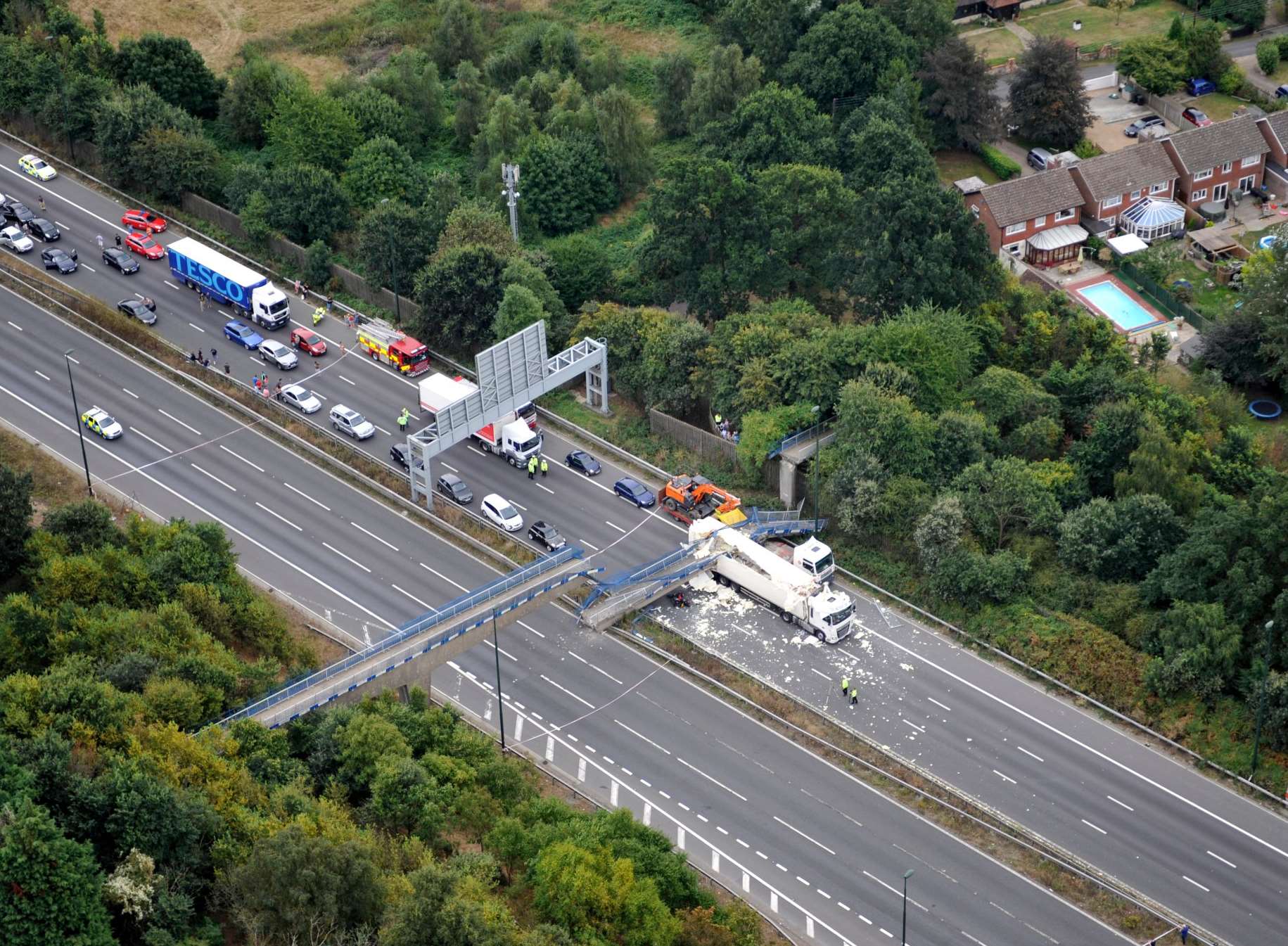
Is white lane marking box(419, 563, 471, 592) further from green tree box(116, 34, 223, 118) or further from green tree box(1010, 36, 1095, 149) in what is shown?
green tree box(1010, 36, 1095, 149)

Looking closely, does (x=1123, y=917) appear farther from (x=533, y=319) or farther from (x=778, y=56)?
(x=778, y=56)

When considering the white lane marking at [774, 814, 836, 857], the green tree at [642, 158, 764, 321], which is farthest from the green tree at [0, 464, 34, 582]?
the green tree at [642, 158, 764, 321]

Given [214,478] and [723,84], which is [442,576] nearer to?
[214,478]

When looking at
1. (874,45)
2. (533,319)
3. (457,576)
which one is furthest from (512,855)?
(874,45)

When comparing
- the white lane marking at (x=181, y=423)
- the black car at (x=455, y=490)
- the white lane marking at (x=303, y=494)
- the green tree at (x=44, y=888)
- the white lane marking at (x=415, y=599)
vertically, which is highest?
the green tree at (x=44, y=888)

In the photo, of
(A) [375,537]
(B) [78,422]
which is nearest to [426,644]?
(A) [375,537]

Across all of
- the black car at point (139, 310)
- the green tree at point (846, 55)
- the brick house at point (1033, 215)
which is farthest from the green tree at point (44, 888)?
the green tree at point (846, 55)

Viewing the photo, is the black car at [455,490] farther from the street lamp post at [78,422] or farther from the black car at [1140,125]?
the black car at [1140,125]
